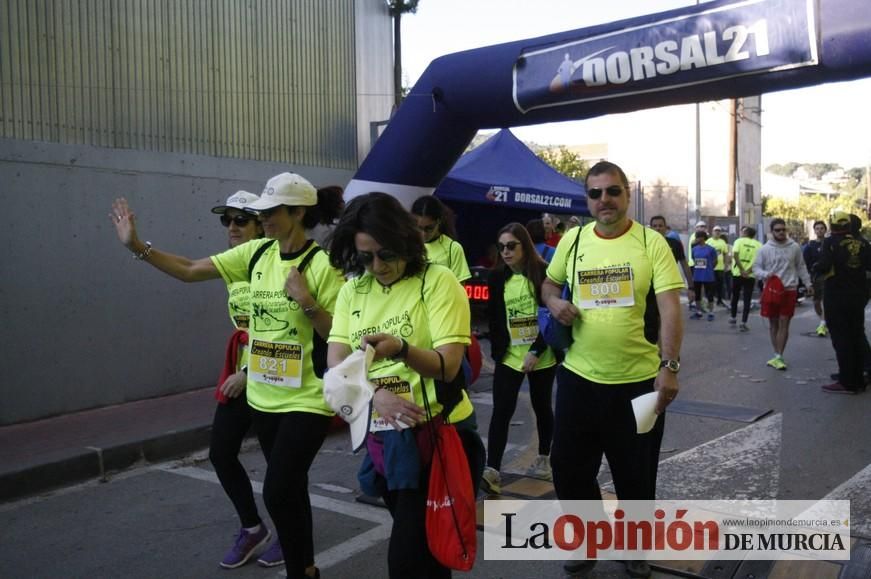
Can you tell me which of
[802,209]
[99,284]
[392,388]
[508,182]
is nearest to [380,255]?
[392,388]

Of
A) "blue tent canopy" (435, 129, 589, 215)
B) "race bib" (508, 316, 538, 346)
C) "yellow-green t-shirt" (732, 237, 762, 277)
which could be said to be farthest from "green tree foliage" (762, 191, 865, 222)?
"race bib" (508, 316, 538, 346)

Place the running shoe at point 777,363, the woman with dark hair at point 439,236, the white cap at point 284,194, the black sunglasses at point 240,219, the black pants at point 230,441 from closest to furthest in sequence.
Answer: the white cap at point 284,194 → the black pants at point 230,441 → the black sunglasses at point 240,219 → the woman with dark hair at point 439,236 → the running shoe at point 777,363

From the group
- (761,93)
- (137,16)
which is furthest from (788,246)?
(137,16)

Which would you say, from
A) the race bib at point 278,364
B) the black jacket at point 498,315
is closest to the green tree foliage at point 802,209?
the black jacket at point 498,315

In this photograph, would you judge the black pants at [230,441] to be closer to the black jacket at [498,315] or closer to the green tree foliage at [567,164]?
the black jacket at [498,315]

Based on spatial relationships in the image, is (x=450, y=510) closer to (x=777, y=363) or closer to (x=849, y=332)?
(x=849, y=332)

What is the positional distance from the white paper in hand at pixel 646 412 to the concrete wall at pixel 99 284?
19.2 ft

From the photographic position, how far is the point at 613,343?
3.82m

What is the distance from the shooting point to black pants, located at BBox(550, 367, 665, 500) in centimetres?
381

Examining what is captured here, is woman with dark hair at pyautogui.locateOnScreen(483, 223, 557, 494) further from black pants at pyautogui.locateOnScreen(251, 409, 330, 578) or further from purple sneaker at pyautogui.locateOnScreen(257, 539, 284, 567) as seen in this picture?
black pants at pyautogui.locateOnScreen(251, 409, 330, 578)

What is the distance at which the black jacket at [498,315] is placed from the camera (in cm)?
555

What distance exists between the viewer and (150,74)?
8.46m

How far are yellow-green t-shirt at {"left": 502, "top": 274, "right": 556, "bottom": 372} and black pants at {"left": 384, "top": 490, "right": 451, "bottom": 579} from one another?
2.68 m

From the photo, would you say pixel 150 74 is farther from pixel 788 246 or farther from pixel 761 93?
pixel 788 246
